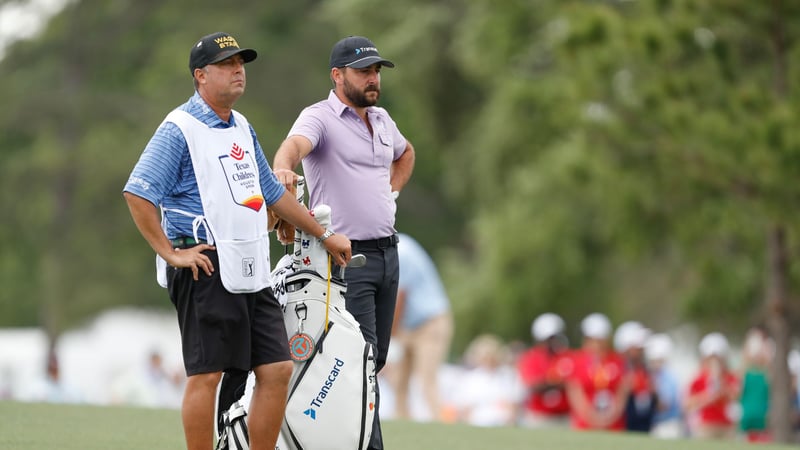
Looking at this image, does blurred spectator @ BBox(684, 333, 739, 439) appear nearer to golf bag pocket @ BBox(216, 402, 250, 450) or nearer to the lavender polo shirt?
the lavender polo shirt

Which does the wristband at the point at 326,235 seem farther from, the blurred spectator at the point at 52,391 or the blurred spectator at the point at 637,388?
the blurred spectator at the point at 52,391

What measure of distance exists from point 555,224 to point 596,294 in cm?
325

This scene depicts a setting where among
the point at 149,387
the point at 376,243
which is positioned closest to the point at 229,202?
the point at 376,243

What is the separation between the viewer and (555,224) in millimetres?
27141

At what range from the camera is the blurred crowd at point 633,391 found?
14859 mm

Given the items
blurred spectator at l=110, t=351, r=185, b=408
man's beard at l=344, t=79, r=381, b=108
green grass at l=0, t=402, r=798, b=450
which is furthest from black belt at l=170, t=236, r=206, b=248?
blurred spectator at l=110, t=351, r=185, b=408

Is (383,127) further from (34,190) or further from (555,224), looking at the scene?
(34,190)

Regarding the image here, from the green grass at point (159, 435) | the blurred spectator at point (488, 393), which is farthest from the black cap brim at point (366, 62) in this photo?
the blurred spectator at point (488, 393)

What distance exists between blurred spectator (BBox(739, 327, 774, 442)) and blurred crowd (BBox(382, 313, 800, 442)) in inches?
0.4

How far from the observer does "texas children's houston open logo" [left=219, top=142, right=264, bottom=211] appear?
A: 6.04 m

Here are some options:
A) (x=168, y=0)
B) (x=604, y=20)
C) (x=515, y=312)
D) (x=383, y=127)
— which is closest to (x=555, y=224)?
(x=515, y=312)

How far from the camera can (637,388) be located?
1493 cm

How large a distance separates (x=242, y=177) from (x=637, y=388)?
957 cm

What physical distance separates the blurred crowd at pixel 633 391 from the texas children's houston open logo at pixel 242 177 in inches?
333
